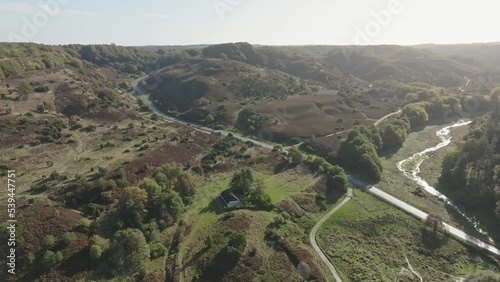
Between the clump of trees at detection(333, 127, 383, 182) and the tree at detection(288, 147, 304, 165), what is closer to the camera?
the clump of trees at detection(333, 127, 383, 182)

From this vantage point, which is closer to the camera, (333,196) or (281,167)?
(333,196)

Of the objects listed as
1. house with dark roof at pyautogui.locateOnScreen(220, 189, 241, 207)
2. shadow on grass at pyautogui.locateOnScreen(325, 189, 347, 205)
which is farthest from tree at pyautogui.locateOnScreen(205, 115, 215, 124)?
shadow on grass at pyautogui.locateOnScreen(325, 189, 347, 205)

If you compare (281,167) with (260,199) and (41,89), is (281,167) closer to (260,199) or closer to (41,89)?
(260,199)

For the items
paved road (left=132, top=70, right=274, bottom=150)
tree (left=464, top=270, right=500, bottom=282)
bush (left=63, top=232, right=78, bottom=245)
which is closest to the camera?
tree (left=464, top=270, right=500, bottom=282)

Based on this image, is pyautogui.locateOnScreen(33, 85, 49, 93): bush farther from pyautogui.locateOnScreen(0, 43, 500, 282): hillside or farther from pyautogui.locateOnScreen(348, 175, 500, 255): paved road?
pyautogui.locateOnScreen(348, 175, 500, 255): paved road

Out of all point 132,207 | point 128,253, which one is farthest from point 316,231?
point 132,207

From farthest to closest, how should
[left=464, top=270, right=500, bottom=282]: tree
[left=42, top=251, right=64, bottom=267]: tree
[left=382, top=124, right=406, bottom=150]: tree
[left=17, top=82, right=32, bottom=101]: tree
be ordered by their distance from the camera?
[left=382, top=124, right=406, bottom=150]: tree
[left=17, top=82, right=32, bottom=101]: tree
[left=464, top=270, right=500, bottom=282]: tree
[left=42, top=251, right=64, bottom=267]: tree

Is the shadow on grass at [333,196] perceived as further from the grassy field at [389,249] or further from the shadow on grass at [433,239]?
the shadow on grass at [433,239]

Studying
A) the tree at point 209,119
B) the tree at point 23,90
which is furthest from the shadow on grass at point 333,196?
the tree at point 23,90
